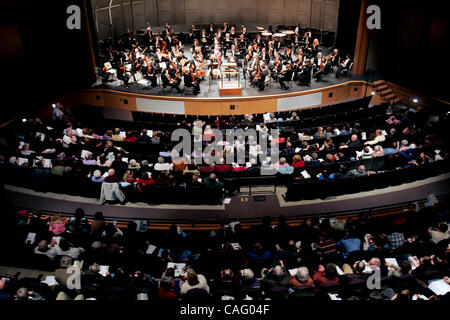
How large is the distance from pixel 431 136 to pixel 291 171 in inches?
174

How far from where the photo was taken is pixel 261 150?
10156 millimetres

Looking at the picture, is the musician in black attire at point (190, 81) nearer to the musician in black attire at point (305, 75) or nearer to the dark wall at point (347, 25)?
the musician in black attire at point (305, 75)

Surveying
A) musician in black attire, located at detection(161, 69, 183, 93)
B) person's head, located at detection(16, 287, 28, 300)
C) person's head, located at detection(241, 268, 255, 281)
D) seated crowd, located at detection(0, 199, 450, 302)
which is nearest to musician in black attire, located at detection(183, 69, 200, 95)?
musician in black attire, located at detection(161, 69, 183, 93)

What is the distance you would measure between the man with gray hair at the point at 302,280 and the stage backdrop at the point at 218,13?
56.3 feet

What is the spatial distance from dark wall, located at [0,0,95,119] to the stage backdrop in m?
4.72

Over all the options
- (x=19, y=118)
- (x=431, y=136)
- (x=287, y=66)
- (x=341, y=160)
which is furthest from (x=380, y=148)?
(x=19, y=118)

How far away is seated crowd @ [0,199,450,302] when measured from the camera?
6070mm

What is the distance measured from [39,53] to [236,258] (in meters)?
11.8

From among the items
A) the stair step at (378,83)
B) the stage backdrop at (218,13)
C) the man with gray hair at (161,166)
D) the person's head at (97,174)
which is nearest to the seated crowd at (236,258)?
the person's head at (97,174)

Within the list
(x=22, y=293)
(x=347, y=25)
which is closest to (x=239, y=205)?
(x=22, y=293)

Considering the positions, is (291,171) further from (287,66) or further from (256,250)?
(287,66)

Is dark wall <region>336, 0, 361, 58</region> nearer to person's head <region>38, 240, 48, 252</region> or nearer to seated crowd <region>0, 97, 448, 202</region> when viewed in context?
seated crowd <region>0, 97, 448, 202</region>

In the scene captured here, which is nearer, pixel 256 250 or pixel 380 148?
pixel 256 250
